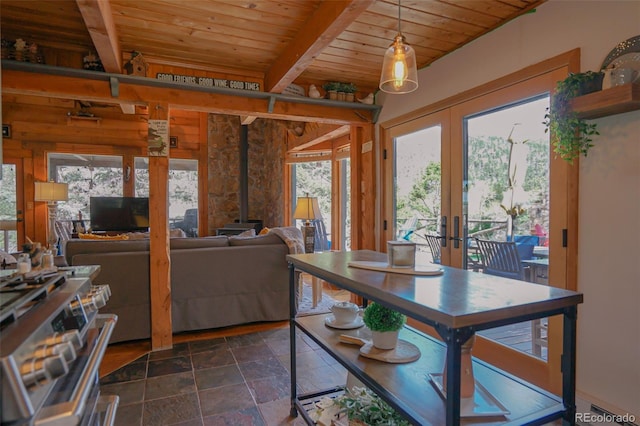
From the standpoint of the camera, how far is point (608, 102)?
178cm

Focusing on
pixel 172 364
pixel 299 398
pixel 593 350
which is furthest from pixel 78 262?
pixel 593 350

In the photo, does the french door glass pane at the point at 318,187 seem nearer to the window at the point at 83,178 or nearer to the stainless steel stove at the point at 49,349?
the window at the point at 83,178

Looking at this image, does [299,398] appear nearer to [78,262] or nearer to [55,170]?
[78,262]

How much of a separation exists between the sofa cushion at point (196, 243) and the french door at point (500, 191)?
192cm

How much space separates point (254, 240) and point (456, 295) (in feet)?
9.43

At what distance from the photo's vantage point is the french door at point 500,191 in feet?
7.49

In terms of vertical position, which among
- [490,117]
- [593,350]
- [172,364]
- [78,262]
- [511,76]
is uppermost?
[511,76]

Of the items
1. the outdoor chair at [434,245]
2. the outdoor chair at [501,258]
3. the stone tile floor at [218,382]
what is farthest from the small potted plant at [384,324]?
the outdoor chair at [434,245]

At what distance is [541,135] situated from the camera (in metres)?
2.38

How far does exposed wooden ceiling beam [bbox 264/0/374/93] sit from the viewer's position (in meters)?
2.00

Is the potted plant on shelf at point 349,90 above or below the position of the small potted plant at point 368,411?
above

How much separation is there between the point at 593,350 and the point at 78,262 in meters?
3.78

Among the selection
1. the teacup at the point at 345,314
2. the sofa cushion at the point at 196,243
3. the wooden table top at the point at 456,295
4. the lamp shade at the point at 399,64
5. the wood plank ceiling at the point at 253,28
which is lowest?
the teacup at the point at 345,314

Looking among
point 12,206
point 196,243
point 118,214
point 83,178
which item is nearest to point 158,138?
point 196,243
